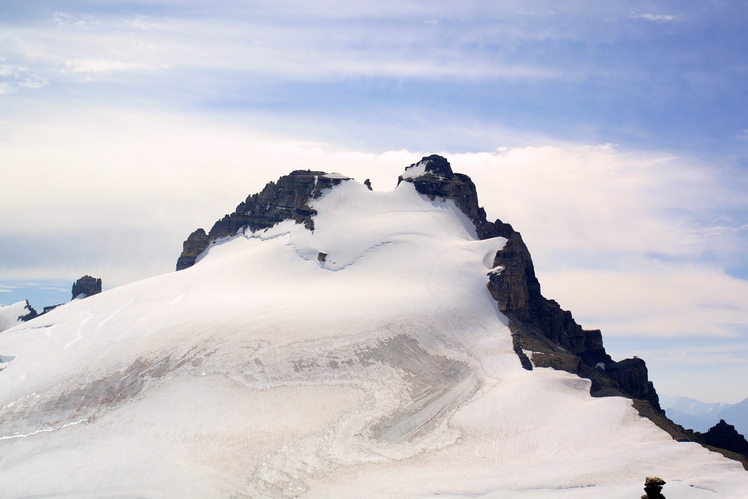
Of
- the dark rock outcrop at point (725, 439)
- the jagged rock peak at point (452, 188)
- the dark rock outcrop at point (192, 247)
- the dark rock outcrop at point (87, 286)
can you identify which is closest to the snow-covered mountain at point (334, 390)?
the dark rock outcrop at point (725, 439)

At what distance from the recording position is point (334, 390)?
6297 centimetres

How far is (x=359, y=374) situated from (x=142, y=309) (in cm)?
2954

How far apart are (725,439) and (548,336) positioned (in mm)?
23219

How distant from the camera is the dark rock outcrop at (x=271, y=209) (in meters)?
108

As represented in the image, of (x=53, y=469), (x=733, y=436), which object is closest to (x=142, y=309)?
(x=53, y=469)

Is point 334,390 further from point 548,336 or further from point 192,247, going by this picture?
point 192,247

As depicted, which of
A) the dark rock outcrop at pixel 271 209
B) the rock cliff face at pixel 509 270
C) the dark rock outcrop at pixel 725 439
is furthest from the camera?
the dark rock outcrop at pixel 271 209

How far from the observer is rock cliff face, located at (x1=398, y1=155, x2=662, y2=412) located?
243ft

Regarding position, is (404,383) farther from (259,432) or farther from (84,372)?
(84,372)

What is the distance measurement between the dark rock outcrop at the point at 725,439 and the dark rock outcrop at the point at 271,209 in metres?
62.5

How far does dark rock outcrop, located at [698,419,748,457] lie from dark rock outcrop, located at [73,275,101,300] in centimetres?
10884

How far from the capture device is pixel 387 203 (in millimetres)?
108375

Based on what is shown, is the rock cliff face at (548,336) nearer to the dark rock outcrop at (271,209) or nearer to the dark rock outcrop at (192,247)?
the dark rock outcrop at (271,209)

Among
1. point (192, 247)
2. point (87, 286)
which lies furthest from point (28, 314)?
point (192, 247)
